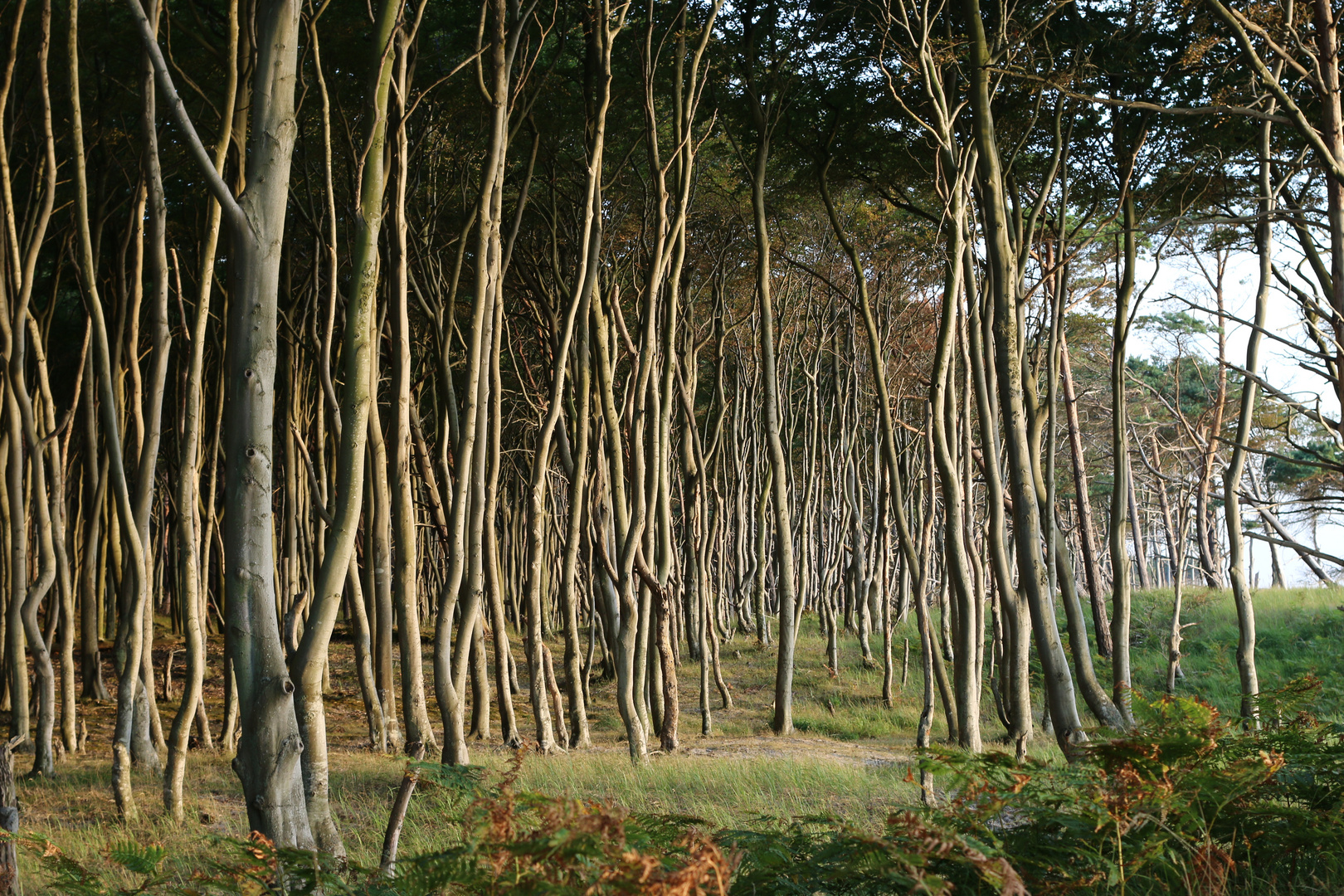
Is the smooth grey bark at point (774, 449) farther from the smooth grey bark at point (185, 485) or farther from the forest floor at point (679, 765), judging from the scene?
the smooth grey bark at point (185, 485)

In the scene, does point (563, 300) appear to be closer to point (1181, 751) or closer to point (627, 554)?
point (627, 554)

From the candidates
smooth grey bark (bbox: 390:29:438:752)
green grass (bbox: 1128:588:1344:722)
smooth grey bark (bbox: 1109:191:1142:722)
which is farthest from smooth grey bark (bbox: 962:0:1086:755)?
green grass (bbox: 1128:588:1344:722)

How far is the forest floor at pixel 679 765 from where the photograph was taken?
516 cm

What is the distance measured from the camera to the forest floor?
516 cm

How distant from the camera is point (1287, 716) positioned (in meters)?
3.59

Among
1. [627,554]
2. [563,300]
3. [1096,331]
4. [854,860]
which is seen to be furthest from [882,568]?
[854,860]

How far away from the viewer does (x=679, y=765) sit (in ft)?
22.9

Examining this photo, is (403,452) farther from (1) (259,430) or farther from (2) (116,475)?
(1) (259,430)

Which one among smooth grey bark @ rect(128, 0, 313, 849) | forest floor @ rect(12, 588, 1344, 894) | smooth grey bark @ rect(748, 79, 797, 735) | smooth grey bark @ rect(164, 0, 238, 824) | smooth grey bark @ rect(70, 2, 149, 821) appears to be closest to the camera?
smooth grey bark @ rect(128, 0, 313, 849)

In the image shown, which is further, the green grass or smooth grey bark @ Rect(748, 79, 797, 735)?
the green grass

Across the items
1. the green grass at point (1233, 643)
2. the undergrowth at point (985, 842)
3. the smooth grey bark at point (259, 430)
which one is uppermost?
the smooth grey bark at point (259, 430)

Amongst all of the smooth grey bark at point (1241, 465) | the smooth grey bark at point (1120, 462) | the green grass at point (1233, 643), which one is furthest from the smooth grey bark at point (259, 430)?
the green grass at point (1233, 643)

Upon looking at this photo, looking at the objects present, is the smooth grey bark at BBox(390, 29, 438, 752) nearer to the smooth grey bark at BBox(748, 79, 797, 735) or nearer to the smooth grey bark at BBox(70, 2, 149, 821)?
the smooth grey bark at BBox(70, 2, 149, 821)

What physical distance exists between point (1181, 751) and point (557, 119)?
8534 millimetres
